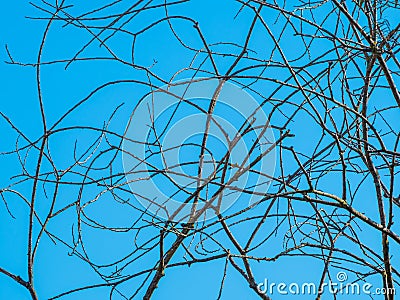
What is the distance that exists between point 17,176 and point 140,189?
259mm

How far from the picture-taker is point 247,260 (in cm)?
104

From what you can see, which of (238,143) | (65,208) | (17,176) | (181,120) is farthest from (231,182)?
(17,176)

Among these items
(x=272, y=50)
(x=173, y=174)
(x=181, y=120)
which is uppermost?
(x=272, y=50)

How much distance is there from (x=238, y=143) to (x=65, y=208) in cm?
34

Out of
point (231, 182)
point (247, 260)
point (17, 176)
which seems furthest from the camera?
point (17, 176)

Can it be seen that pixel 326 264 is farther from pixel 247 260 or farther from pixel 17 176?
pixel 17 176

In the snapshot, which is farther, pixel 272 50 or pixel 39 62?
pixel 272 50

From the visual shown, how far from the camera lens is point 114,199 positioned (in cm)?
112

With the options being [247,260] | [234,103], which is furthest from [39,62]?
[247,260]

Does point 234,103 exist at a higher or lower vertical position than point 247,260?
higher

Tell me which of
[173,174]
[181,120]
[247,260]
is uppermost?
[181,120]

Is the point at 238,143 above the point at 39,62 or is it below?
below

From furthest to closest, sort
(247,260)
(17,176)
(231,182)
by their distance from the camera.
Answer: (17,176)
(247,260)
(231,182)

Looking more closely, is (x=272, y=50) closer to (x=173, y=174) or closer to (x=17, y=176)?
(x=173, y=174)
